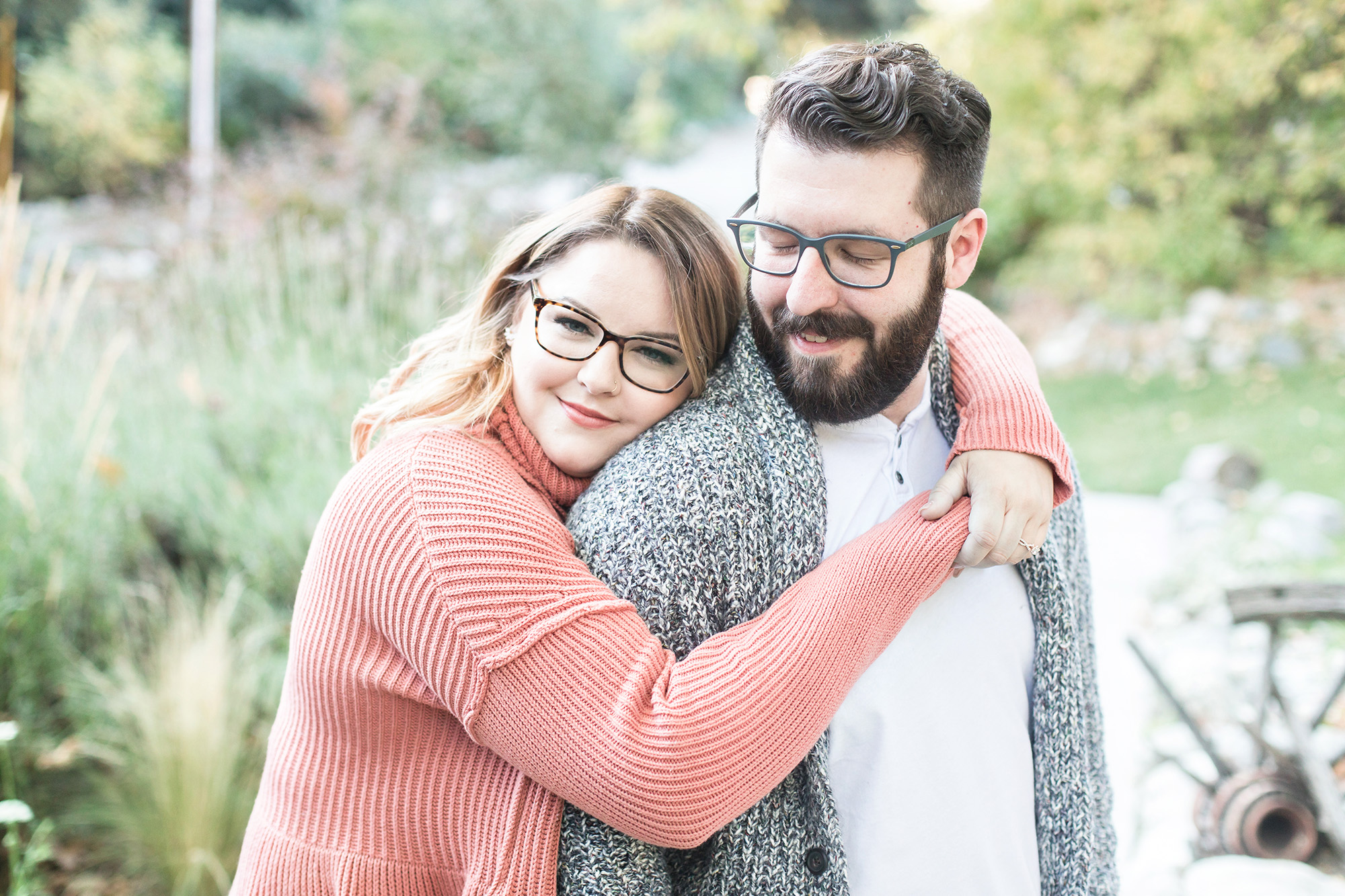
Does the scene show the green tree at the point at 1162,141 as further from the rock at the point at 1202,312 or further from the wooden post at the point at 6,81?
the wooden post at the point at 6,81

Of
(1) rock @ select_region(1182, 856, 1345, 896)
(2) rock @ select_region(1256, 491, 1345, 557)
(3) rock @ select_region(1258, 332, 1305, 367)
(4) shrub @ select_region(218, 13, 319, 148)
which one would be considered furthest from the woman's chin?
(4) shrub @ select_region(218, 13, 319, 148)

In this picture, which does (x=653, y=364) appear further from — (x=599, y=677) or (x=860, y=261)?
(x=599, y=677)

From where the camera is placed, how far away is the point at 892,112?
1511 mm

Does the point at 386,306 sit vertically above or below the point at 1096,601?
above

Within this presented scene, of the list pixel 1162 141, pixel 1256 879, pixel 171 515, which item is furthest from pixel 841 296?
pixel 1162 141

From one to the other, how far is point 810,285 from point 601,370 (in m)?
0.34

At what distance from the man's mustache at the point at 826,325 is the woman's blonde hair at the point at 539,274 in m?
0.14

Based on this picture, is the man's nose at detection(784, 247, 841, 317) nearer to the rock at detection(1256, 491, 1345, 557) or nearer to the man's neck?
the man's neck

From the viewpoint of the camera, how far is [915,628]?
1.56m

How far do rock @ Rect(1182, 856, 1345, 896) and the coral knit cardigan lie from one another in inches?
72.6

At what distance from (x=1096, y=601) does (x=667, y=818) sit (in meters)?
4.70

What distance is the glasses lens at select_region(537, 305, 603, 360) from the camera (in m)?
1.56

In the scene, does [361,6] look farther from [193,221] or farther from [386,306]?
[386,306]

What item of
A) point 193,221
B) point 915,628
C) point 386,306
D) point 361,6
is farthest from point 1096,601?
point 361,6
